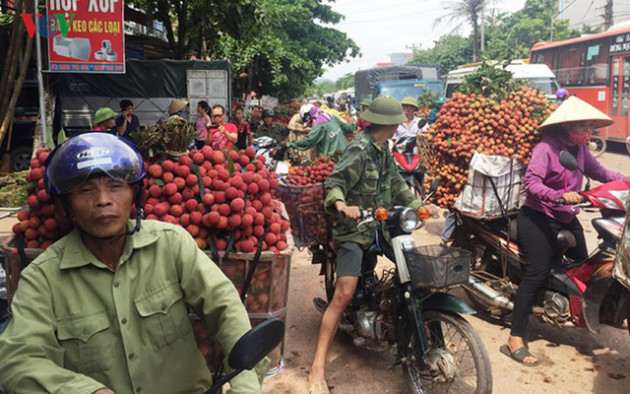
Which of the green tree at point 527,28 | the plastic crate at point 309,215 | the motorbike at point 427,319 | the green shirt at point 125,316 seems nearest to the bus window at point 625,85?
the plastic crate at point 309,215

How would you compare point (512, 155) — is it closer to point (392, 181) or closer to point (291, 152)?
point (392, 181)

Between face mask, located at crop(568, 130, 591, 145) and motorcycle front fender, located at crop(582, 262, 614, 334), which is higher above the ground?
face mask, located at crop(568, 130, 591, 145)

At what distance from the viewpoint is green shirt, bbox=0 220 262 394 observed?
165 cm

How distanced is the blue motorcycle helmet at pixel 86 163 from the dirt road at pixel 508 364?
2387 mm

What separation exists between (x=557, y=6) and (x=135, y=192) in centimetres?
5548

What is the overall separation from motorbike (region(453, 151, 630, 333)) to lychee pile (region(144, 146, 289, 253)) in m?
2.24

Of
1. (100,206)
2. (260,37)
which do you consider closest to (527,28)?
(260,37)

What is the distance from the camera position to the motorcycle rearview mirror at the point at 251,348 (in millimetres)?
1606

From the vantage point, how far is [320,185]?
4270 millimetres

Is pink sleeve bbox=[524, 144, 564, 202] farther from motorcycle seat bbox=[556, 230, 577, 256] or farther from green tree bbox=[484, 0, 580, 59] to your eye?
green tree bbox=[484, 0, 580, 59]

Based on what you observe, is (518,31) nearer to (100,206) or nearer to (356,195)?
(356,195)

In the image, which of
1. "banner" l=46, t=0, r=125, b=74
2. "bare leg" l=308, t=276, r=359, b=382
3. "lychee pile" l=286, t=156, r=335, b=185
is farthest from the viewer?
"banner" l=46, t=0, r=125, b=74

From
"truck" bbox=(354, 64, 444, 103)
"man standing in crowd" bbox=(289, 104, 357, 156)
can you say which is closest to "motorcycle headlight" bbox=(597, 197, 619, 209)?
"man standing in crowd" bbox=(289, 104, 357, 156)

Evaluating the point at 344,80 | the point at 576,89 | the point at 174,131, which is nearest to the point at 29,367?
the point at 174,131
